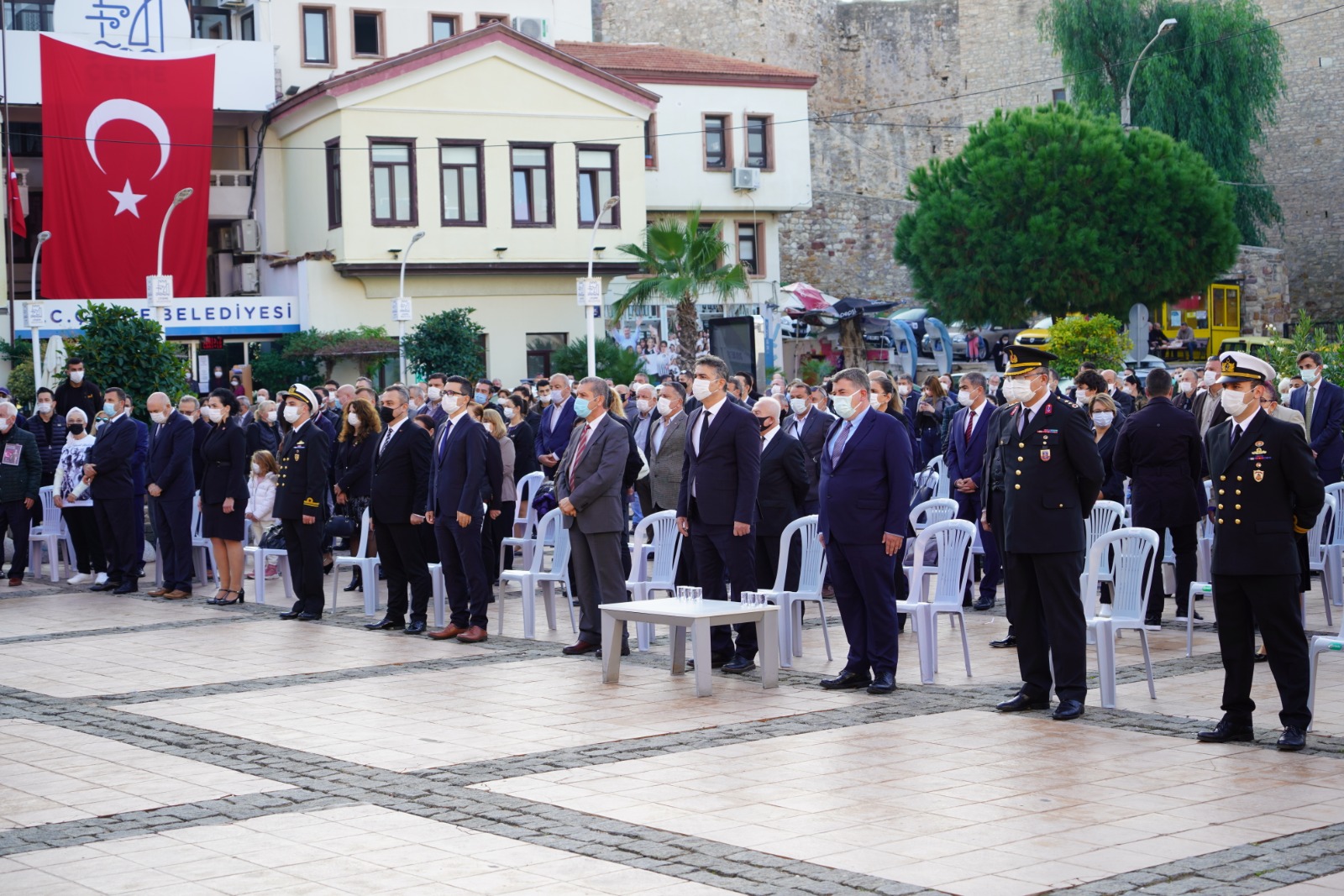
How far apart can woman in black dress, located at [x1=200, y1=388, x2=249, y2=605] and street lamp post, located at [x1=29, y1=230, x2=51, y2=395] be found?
494 inches

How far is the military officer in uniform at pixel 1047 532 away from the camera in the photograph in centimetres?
939

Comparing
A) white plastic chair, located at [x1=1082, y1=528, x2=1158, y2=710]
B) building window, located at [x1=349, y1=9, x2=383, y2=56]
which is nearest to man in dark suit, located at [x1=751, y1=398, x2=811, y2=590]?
white plastic chair, located at [x1=1082, y1=528, x2=1158, y2=710]

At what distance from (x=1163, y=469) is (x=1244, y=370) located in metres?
3.72

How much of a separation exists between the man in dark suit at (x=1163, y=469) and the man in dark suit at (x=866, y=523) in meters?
2.86

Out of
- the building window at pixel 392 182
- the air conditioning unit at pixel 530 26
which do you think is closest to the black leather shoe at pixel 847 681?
the building window at pixel 392 182

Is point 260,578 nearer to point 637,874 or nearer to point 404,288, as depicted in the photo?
point 637,874

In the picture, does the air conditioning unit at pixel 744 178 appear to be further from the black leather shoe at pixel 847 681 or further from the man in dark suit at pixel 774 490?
the black leather shoe at pixel 847 681

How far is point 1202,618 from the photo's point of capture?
13.2 meters

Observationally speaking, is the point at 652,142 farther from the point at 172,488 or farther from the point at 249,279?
the point at 172,488

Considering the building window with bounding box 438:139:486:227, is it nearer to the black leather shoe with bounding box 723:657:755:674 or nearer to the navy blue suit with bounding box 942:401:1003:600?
the navy blue suit with bounding box 942:401:1003:600

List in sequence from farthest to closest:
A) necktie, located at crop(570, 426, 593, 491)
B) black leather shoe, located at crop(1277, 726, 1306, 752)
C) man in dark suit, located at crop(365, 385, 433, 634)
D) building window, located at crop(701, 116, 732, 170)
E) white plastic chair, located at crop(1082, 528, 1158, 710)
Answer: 1. building window, located at crop(701, 116, 732, 170)
2. man in dark suit, located at crop(365, 385, 433, 634)
3. necktie, located at crop(570, 426, 593, 491)
4. white plastic chair, located at crop(1082, 528, 1158, 710)
5. black leather shoe, located at crop(1277, 726, 1306, 752)

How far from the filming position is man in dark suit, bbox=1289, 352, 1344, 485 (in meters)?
15.1

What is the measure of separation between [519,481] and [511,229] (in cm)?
Result: 2337

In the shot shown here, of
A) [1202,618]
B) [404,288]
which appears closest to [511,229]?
[404,288]
